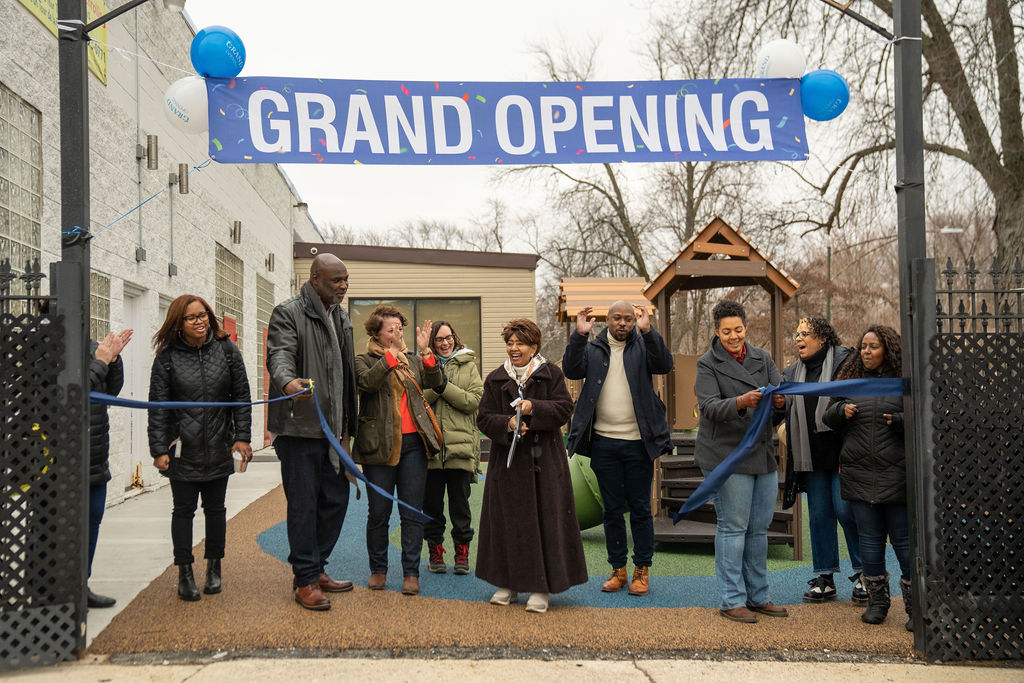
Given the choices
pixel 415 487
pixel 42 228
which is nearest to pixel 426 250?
pixel 42 228

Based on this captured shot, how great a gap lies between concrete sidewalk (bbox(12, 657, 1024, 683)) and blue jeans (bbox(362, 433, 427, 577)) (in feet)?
4.69

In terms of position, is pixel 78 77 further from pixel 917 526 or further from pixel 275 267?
pixel 275 267

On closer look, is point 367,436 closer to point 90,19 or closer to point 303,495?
point 303,495

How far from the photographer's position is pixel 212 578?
521cm

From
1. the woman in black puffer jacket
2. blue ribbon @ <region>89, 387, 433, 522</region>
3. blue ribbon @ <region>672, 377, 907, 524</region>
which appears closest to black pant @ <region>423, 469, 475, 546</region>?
blue ribbon @ <region>89, 387, 433, 522</region>

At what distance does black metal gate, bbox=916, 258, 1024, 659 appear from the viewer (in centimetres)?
421

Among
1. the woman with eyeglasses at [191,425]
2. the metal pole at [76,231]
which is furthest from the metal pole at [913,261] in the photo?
the metal pole at [76,231]

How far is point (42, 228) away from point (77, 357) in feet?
10.9

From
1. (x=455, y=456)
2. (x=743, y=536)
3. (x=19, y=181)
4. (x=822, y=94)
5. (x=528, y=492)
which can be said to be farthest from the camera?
(x=19, y=181)

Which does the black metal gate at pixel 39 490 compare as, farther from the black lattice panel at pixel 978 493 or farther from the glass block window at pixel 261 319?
the glass block window at pixel 261 319

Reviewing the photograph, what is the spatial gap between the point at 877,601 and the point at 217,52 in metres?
5.03

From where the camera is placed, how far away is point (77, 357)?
4.16 m

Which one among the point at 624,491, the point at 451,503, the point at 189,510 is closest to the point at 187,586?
the point at 189,510

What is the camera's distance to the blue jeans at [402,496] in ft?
18.0
